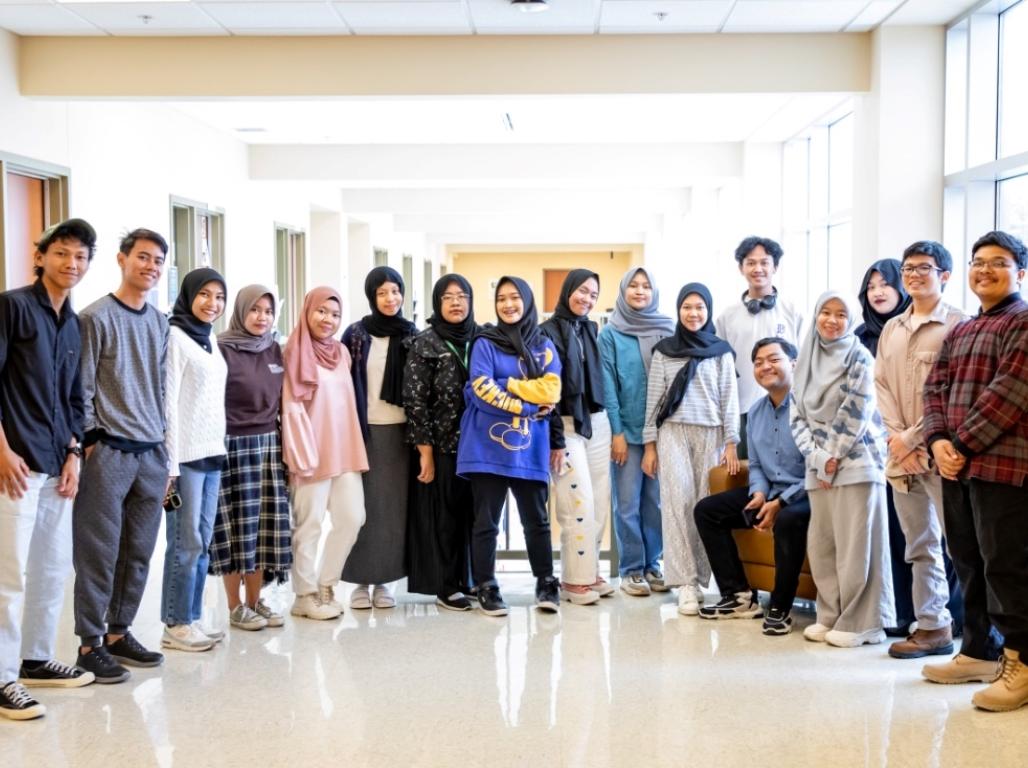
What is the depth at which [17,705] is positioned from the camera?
3.91 m

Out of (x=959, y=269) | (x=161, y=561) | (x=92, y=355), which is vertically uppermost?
(x=959, y=269)

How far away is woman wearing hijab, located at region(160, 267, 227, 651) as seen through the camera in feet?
15.2

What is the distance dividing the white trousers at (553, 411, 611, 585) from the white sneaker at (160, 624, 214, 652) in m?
1.70

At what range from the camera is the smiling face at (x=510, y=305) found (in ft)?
17.6

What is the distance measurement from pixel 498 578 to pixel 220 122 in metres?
6.56

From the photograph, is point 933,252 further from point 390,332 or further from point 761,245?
point 390,332

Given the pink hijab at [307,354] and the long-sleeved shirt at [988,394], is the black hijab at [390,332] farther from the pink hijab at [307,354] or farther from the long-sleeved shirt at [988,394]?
the long-sleeved shirt at [988,394]

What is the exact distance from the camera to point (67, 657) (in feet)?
15.3

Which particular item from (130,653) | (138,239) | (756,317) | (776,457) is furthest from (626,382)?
(130,653)

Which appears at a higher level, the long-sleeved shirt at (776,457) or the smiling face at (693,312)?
the smiling face at (693,312)

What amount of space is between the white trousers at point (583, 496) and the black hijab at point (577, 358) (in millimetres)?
69

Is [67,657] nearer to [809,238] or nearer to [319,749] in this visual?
[319,749]

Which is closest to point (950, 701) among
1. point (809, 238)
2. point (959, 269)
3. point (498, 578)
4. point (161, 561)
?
point (498, 578)

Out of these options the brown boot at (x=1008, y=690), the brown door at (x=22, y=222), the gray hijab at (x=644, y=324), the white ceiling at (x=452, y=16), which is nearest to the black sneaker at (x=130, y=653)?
the gray hijab at (x=644, y=324)
